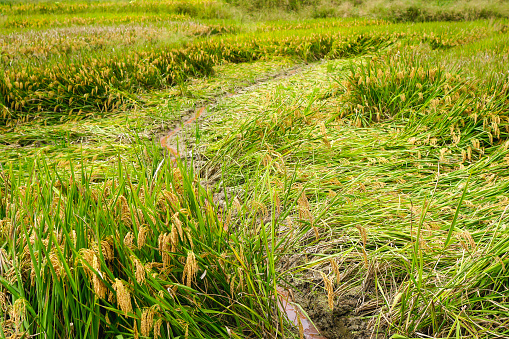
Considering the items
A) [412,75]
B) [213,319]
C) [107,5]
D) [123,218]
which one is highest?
[107,5]

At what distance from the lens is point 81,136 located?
351 cm

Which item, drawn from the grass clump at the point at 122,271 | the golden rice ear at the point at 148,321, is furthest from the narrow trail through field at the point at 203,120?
the golden rice ear at the point at 148,321

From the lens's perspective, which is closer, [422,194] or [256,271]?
[256,271]

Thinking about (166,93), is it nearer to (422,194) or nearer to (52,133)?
(52,133)

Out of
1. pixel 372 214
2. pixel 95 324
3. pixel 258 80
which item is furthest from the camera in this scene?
pixel 258 80

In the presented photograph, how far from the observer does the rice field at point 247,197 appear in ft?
4.05

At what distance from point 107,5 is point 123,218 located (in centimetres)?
1641

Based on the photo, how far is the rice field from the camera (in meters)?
1.23

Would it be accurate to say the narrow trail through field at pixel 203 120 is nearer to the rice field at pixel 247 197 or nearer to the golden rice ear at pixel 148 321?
the rice field at pixel 247 197

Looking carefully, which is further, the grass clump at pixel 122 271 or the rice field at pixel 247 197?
the rice field at pixel 247 197

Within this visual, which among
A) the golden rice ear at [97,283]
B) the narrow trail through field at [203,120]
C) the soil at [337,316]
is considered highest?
the golden rice ear at [97,283]

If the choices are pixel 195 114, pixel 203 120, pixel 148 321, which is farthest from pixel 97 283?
pixel 195 114

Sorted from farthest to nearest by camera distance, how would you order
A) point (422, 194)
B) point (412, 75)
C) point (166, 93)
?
point (166, 93) → point (412, 75) → point (422, 194)

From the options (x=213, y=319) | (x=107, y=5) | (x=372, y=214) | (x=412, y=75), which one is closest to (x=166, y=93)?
(x=412, y=75)
